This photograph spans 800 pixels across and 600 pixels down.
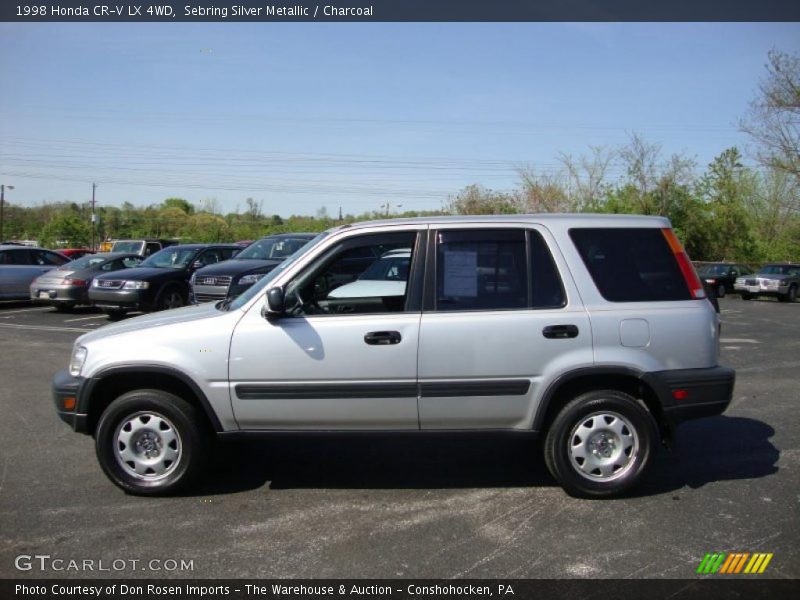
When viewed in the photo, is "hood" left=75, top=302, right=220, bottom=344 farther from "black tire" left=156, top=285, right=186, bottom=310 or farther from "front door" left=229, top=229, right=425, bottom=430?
"black tire" left=156, top=285, right=186, bottom=310

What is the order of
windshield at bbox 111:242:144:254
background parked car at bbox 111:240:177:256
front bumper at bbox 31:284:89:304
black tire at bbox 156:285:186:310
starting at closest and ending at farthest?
black tire at bbox 156:285:186:310 → front bumper at bbox 31:284:89:304 → background parked car at bbox 111:240:177:256 → windshield at bbox 111:242:144:254

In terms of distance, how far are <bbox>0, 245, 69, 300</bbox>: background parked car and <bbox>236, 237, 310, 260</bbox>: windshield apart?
6832 millimetres

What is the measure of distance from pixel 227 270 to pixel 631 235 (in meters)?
9.46

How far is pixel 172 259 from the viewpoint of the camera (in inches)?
603

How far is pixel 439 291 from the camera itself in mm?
4516

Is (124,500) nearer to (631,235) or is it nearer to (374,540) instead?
(374,540)

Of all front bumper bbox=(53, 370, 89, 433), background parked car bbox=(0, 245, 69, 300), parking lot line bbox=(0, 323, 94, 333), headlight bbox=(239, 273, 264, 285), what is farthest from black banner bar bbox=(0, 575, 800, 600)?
background parked car bbox=(0, 245, 69, 300)

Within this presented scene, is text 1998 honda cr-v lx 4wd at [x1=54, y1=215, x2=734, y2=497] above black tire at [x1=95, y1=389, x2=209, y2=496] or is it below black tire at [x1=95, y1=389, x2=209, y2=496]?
above

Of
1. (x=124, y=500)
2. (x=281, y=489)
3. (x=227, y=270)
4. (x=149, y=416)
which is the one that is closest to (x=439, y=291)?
(x=281, y=489)

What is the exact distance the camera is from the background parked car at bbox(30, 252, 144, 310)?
51.5 ft

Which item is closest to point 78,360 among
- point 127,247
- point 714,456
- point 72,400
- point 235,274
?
point 72,400

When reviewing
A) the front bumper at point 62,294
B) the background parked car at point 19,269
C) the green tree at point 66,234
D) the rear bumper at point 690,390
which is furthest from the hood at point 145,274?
the green tree at point 66,234

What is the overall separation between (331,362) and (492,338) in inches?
41.4

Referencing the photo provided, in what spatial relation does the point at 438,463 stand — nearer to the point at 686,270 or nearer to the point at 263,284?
the point at 263,284
